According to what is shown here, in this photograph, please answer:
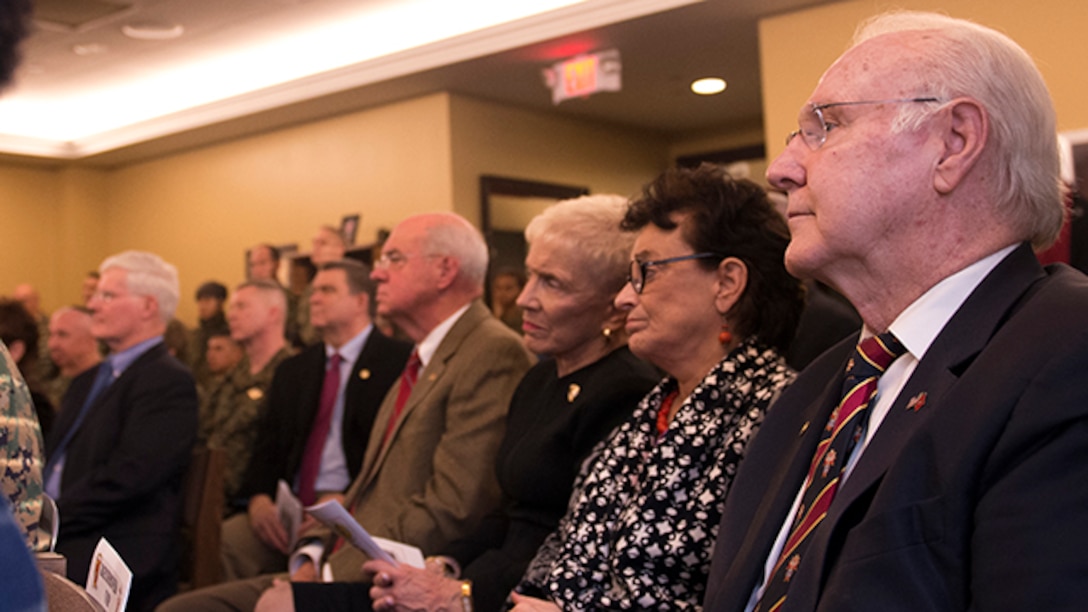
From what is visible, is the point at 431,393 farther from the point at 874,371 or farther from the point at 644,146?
the point at 644,146

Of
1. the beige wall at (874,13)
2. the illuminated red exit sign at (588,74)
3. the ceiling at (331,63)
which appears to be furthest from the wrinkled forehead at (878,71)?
the illuminated red exit sign at (588,74)

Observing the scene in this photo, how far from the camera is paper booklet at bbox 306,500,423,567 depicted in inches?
82.5

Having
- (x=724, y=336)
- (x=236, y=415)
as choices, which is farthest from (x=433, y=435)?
(x=236, y=415)

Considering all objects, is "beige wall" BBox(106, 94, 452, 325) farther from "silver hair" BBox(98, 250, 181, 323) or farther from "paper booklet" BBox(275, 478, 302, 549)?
"paper booklet" BBox(275, 478, 302, 549)

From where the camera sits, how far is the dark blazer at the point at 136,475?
3.04 metres

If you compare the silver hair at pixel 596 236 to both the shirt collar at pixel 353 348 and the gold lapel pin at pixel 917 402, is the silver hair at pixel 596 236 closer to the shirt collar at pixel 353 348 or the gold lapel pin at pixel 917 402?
the gold lapel pin at pixel 917 402

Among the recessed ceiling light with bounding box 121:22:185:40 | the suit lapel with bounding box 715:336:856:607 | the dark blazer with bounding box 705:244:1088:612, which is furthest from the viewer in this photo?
the recessed ceiling light with bounding box 121:22:185:40

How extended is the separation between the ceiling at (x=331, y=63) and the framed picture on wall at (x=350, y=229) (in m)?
0.85

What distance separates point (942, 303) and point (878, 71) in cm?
33

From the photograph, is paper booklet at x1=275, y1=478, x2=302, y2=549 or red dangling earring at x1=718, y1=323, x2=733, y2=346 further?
paper booklet at x1=275, y1=478, x2=302, y2=549

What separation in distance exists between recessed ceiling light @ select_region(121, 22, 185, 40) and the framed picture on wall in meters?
1.85

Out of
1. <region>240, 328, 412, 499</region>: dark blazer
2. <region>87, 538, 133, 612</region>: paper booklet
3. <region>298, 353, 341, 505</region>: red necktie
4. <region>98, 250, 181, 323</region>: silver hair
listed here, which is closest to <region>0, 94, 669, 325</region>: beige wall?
<region>240, 328, 412, 499</region>: dark blazer

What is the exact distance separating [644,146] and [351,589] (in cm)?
708

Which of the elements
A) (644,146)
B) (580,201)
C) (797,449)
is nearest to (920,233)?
(797,449)
